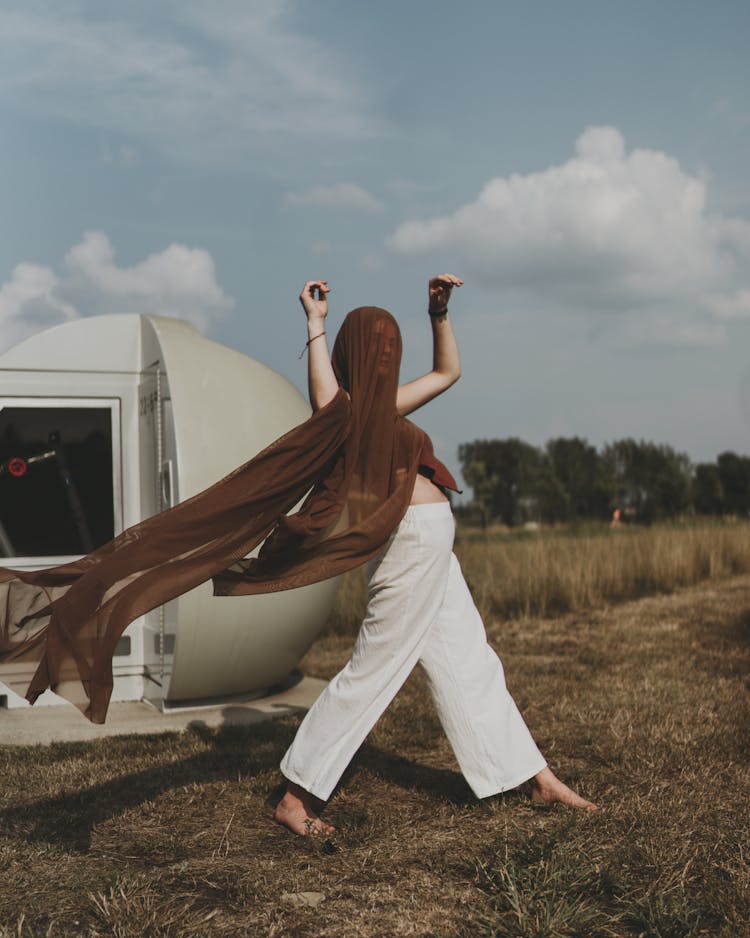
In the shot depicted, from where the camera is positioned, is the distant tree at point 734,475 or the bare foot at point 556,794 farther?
the distant tree at point 734,475

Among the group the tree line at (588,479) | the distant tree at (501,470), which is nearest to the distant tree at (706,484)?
the tree line at (588,479)

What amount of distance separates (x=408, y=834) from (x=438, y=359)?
5.81 ft

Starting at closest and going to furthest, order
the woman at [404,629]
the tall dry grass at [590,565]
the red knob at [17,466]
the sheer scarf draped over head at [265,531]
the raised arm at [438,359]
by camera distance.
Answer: the sheer scarf draped over head at [265,531] < the woman at [404,629] < the raised arm at [438,359] < the red knob at [17,466] < the tall dry grass at [590,565]

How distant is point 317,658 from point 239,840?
4.79 m

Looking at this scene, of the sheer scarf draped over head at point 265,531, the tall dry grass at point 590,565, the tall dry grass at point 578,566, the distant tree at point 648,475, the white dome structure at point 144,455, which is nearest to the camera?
the sheer scarf draped over head at point 265,531

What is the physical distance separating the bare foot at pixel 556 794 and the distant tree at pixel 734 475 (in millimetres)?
37861

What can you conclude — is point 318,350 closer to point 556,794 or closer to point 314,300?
point 314,300

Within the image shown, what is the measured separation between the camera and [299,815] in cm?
387

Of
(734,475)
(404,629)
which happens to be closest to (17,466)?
(404,629)

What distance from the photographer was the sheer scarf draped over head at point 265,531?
352 cm

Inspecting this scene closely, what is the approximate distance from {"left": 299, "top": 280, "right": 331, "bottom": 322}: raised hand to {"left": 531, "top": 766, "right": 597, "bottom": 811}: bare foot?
6.28ft

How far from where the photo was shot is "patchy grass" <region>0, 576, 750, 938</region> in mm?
3047

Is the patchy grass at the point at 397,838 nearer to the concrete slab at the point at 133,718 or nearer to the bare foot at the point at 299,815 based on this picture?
the bare foot at the point at 299,815

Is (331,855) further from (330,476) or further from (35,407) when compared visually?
(35,407)
